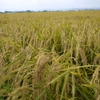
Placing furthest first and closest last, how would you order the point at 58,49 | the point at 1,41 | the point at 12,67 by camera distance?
the point at 1,41
the point at 58,49
the point at 12,67

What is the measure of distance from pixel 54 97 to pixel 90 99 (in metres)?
0.19

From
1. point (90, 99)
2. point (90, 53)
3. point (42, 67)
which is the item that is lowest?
point (90, 99)

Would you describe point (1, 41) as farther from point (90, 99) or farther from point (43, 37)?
point (90, 99)

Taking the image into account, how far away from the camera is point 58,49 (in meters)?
1.55

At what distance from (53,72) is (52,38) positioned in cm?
95

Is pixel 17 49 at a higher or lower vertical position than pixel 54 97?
higher

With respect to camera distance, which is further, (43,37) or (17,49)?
(43,37)

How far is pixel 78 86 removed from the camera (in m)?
0.93

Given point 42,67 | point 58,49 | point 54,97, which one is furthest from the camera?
point 58,49

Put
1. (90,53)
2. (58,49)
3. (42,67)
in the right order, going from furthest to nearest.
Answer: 1. (58,49)
2. (90,53)
3. (42,67)

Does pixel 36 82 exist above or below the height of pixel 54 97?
above

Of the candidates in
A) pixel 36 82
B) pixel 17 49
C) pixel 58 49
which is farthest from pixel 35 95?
pixel 58 49

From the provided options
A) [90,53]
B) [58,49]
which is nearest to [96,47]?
[90,53]

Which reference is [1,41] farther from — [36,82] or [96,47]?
[36,82]
